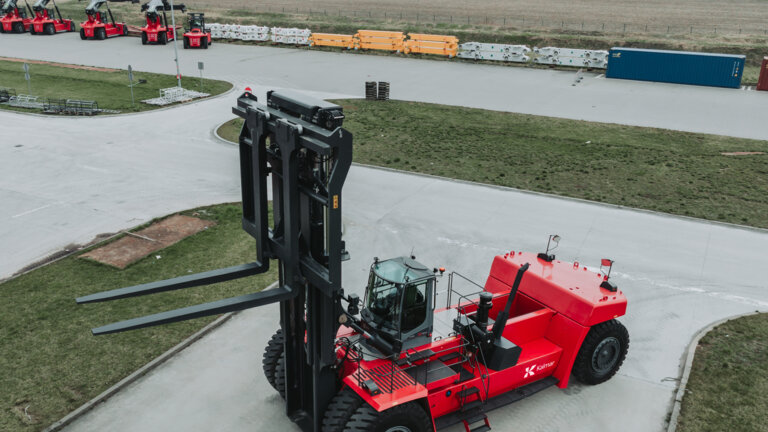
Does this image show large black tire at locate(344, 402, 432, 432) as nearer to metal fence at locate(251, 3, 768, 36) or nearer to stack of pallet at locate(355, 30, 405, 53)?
stack of pallet at locate(355, 30, 405, 53)

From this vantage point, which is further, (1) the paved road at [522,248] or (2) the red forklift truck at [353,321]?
(1) the paved road at [522,248]

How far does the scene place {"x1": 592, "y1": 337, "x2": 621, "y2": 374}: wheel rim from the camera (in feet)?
36.2

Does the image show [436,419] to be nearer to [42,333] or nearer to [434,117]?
[42,333]

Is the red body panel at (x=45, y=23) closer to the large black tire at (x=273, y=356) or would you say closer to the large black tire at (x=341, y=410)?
the large black tire at (x=273, y=356)

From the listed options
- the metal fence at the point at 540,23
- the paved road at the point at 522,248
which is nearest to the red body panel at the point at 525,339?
the paved road at the point at 522,248

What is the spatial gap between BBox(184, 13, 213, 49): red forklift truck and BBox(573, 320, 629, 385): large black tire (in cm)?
4388

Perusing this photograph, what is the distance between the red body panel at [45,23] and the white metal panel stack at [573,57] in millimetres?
41337

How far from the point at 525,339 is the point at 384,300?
3154 millimetres

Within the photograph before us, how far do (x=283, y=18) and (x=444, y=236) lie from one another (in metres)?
49.8

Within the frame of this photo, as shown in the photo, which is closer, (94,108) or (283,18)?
(94,108)

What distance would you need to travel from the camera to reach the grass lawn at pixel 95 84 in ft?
105

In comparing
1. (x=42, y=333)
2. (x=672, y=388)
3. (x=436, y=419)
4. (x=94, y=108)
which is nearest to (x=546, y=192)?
(x=672, y=388)

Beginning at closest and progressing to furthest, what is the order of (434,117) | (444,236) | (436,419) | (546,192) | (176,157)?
(436,419) → (444,236) → (546,192) → (176,157) → (434,117)

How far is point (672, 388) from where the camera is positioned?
11.3 meters
